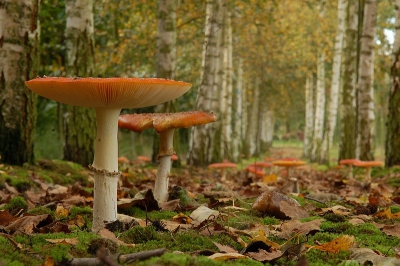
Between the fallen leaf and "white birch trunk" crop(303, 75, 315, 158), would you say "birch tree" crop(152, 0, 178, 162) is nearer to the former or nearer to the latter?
the fallen leaf

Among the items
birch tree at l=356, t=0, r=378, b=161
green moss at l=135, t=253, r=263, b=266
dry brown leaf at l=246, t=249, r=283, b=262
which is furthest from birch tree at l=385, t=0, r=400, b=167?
green moss at l=135, t=253, r=263, b=266

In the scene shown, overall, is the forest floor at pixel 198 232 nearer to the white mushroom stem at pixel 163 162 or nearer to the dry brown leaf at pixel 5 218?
the dry brown leaf at pixel 5 218

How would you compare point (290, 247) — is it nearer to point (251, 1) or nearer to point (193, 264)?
point (193, 264)

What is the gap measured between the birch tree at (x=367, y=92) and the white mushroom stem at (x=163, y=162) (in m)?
7.75

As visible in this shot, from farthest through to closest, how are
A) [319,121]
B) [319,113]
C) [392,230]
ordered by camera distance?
[319,121] < [319,113] < [392,230]

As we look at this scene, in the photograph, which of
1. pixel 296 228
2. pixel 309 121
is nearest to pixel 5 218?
pixel 296 228

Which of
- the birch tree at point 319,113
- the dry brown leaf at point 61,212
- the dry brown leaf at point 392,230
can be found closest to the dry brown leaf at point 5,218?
the dry brown leaf at point 61,212

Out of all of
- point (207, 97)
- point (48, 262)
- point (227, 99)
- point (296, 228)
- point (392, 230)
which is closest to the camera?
point (48, 262)

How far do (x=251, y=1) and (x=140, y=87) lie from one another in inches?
530

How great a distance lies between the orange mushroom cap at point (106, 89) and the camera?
2486 millimetres

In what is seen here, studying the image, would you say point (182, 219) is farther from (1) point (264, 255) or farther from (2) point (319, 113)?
(2) point (319, 113)

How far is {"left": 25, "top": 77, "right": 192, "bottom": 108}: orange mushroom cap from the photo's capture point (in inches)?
97.9

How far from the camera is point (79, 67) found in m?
7.24

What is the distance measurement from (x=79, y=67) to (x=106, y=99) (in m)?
4.74
